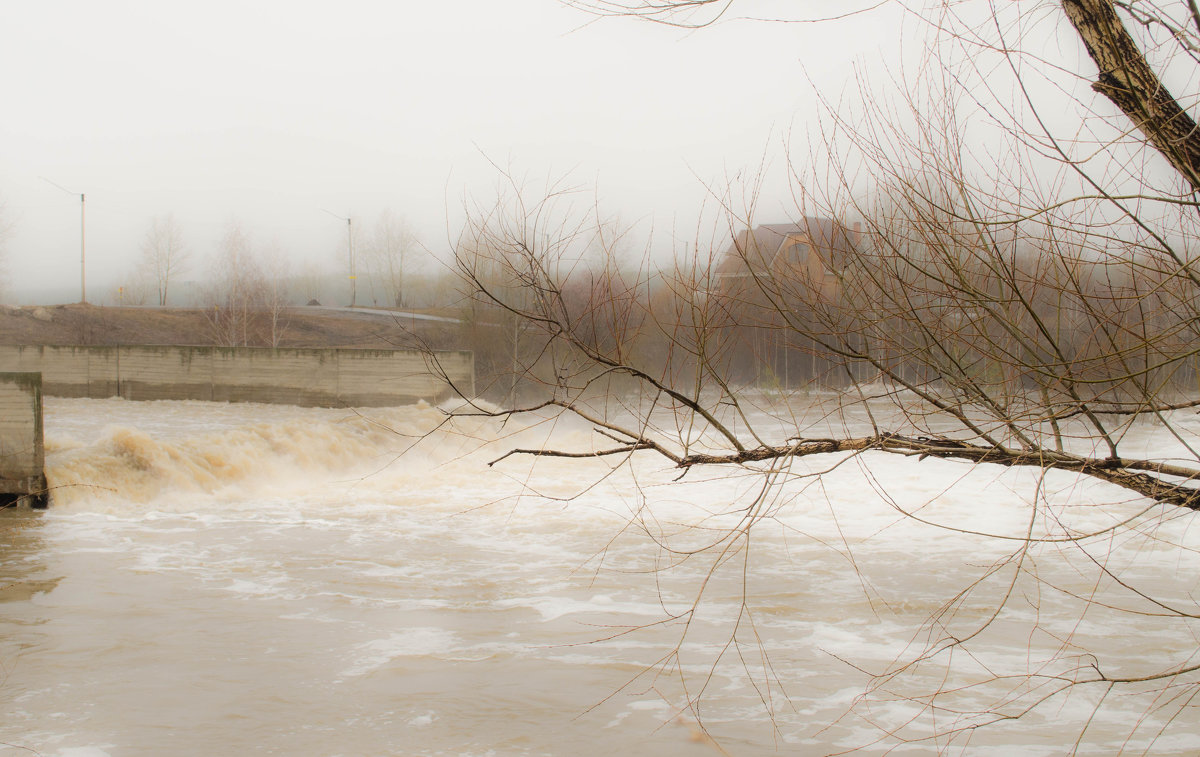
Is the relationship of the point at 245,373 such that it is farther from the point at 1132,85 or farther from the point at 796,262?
the point at 1132,85

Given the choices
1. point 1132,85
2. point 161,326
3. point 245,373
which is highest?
point 161,326

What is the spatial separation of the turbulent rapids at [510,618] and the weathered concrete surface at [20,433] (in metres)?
0.56

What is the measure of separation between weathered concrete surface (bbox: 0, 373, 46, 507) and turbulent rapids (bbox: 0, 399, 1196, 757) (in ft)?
1.83

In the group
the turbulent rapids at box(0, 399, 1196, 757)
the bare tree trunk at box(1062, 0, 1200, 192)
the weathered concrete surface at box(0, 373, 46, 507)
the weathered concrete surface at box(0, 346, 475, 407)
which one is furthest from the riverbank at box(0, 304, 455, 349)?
the bare tree trunk at box(1062, 0, 1200, 192)

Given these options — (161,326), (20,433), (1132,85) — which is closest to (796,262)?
(1132,85)

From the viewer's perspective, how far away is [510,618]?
8.85m

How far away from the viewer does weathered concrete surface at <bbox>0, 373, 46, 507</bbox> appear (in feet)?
44.8

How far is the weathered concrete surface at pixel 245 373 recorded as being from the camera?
2247cm

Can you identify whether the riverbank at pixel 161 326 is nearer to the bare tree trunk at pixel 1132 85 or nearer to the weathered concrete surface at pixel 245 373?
the weathered concrete surface at pixel 245 373

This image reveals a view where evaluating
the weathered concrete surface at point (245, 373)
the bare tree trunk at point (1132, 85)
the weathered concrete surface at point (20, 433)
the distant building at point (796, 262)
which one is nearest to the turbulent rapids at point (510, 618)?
the weathered concrete surface at point (20, 433)

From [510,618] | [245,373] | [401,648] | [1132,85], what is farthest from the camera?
[245,373]

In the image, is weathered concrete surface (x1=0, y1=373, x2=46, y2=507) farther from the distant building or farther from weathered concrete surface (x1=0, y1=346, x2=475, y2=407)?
the distant building

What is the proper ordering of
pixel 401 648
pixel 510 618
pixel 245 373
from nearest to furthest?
pixel 401 648
pixel 510 618
pixel 245 373

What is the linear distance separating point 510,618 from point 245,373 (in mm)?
17694
